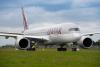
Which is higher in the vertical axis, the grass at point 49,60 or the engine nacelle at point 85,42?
the engine nacelle at point 85,42

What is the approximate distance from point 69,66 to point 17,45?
921 inches

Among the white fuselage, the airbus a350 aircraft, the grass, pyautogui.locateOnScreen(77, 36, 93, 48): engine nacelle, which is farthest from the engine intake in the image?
the grass

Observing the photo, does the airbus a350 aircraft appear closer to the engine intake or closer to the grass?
the engine intake

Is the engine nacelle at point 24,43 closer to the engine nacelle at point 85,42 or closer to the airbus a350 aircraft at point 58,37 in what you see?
the airbus a350 aircraft at point 58,37

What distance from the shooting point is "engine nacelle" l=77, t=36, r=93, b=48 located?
37.0m

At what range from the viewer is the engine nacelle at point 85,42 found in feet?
121

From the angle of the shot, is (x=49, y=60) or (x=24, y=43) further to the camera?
(x=24, y=43)

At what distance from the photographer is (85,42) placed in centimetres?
3747

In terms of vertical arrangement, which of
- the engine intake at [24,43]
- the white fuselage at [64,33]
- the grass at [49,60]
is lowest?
the grass at [49,60]

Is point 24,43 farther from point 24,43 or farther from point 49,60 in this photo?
point 49,60

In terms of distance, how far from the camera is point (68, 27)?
3569 cm

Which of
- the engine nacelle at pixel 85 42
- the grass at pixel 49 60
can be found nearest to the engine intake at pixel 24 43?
the engine nacelle at pixel 85 42

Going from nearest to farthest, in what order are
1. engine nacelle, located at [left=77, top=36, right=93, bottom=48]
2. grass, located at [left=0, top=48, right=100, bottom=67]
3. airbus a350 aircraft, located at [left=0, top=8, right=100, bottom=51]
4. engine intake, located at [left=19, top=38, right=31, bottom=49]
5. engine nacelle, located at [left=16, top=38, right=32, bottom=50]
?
1. grass, located at [left=0, top=48, right=100, bottom=67]
2. engine nacelle, located at [left=16, top=38, right=32, bottom=50]
3. engine intake, located at [left=19, top=38, right=31, bottom=49]
4. airbus a350 aircraft, located at [left=0, top=8, right=100, bottom=51]
5. engine nacelle, located at [left=77, top=36, right=93, bottom=48]

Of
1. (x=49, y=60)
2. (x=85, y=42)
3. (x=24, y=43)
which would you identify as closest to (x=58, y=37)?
(x=85, y=42)
